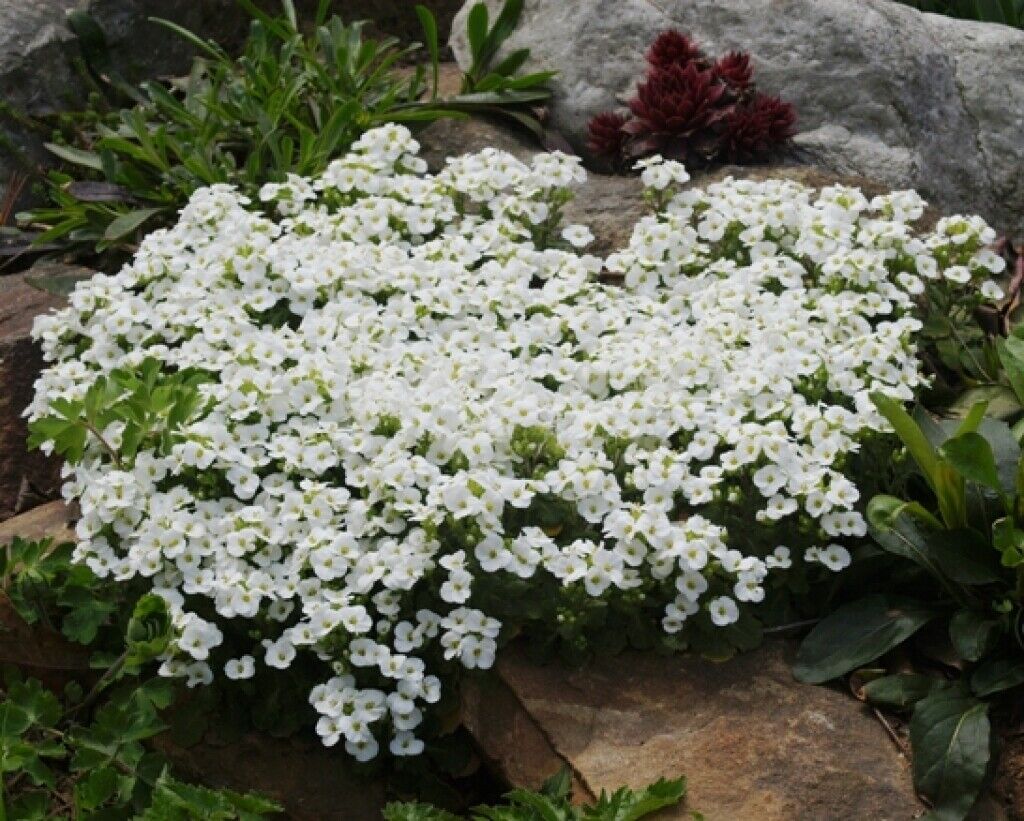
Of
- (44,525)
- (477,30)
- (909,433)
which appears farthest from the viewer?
(477,30)

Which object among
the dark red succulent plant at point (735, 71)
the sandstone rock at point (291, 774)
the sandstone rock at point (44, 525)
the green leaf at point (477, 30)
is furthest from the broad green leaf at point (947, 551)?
the green leaf at point (477, 30)

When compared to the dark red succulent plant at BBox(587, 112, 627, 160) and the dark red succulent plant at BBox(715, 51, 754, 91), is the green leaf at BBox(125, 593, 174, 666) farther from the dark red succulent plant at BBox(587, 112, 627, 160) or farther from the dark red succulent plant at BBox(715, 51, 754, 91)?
the dark red succulent plant at BBox(715, 51, 754, 91)


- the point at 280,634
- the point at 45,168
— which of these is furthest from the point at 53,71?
the point at 280,634

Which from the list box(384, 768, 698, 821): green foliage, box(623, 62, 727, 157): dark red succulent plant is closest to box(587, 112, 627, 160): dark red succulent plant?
box(623, 62, 727, 157): dark red succulent plant

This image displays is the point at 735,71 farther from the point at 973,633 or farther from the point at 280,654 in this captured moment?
the point at 280,654

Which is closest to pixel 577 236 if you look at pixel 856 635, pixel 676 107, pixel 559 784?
pixel 676 107

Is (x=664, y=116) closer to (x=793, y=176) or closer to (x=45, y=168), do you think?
(x=793, y=176)
